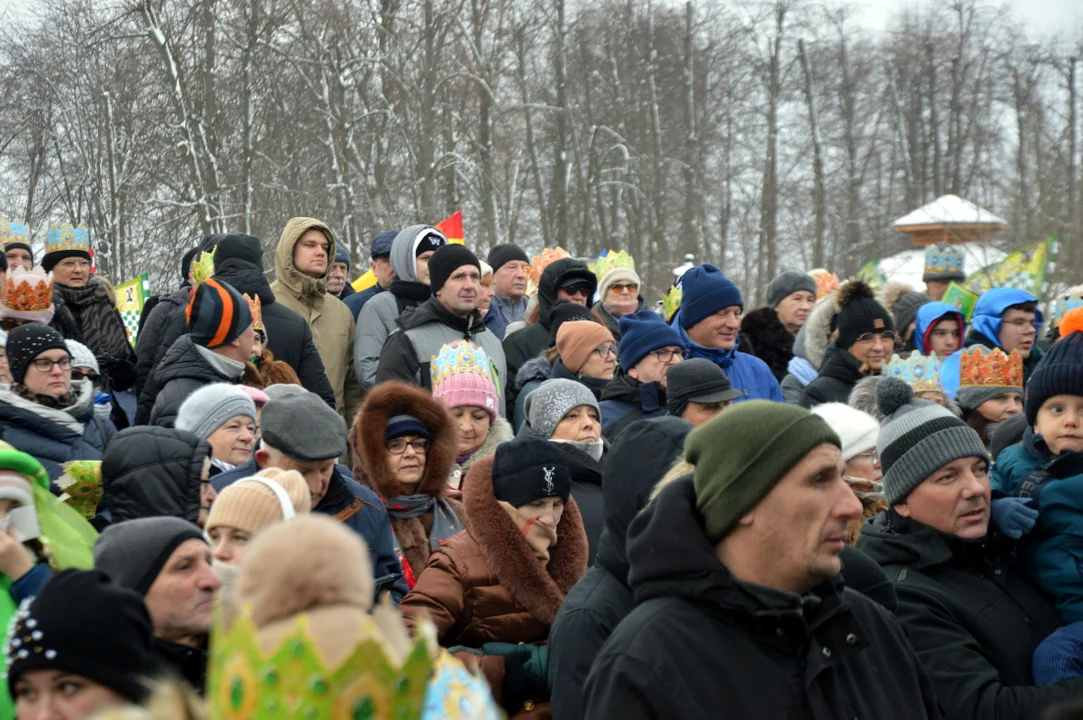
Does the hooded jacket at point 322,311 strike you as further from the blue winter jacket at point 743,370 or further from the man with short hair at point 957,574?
the man with short hair at point 957,574

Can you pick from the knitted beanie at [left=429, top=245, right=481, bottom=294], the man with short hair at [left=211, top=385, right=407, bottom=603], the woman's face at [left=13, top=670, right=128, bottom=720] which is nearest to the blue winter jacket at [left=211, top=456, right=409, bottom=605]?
the man with short hair at [left=211, top=385, right=407, bottom=603]

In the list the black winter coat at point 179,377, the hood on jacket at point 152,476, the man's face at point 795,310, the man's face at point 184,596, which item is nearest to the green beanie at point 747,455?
the man's face at point 184,596

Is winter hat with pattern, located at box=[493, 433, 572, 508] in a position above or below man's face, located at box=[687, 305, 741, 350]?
below

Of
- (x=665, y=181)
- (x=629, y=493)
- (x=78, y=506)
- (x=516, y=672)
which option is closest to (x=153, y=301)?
(x=78, y=506)

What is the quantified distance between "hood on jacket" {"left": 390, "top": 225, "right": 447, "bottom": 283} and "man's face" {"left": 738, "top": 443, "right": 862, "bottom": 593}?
5.70 m

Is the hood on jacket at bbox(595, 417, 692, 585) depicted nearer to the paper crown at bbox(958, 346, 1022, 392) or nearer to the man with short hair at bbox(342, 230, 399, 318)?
the paper crown at bbox(958, 346, 1022, 392)

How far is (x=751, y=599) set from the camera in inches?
105

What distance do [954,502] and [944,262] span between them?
8.06 m

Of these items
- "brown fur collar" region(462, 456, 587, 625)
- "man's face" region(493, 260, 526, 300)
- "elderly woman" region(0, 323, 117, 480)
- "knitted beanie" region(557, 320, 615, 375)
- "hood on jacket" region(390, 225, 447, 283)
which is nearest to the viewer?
"brown fur collar" region(462, 456, 587, 625)

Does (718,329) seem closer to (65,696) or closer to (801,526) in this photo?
(801,526)

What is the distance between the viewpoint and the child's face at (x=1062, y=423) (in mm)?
4434

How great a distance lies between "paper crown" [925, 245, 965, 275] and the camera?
37.4ft

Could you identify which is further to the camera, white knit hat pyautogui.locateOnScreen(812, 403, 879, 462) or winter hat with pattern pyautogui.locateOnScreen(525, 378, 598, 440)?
winter hat with pattern pyautogui.locateOnScreen(525, 378, 598, 440)

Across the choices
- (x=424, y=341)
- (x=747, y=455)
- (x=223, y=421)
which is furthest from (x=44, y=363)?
(x=747, y=455)
